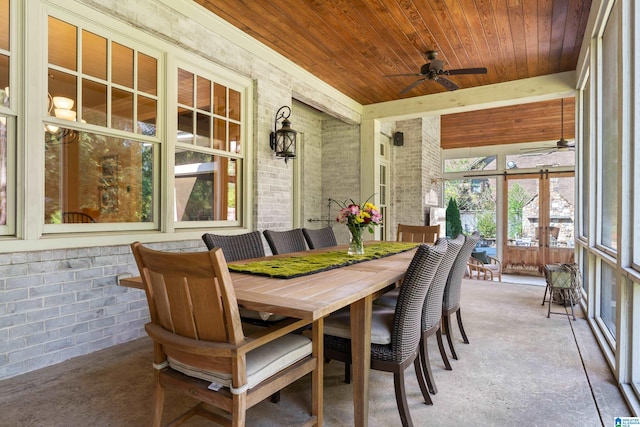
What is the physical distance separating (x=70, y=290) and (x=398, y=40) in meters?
3.87

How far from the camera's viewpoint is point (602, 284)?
3256 mm

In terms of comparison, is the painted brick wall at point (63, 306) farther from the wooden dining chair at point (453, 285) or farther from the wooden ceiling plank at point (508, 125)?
the wooden ceiling plank at point (508, 125)

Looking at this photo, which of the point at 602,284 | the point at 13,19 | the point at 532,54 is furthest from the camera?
the point at 532,54

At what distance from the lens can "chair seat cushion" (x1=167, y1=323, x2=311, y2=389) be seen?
54.1 inches

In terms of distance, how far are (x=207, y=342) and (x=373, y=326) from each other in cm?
88

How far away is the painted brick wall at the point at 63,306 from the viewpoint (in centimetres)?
224

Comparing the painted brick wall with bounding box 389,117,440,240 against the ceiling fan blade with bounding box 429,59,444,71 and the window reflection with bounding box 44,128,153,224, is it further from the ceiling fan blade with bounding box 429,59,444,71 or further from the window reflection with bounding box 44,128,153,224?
the window reflection with bounding box 44,128,153,224

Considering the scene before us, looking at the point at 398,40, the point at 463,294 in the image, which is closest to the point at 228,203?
the point at 398,40

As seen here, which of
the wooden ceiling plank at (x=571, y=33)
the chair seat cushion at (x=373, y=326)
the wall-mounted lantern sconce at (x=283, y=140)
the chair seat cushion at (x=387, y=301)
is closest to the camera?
the chair seat cushion at (x=373, y=326)

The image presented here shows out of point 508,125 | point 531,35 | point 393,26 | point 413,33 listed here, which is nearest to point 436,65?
point 413,33

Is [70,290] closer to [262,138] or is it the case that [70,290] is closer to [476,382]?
[262,138]

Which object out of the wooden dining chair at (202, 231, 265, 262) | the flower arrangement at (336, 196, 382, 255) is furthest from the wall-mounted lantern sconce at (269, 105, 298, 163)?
the flower arrangement at (336, 196, 382, 255)

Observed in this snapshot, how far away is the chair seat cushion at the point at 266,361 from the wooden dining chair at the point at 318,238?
1.82 meters

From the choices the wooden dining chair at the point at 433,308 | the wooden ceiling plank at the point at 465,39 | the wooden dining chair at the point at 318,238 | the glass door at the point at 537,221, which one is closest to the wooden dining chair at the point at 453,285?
the wooden dining chair at the point at 433,308
